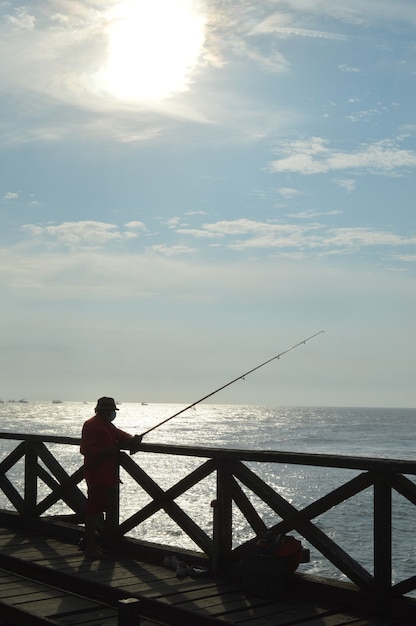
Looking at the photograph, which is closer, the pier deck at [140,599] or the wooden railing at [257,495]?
the pier deck at [140,599]

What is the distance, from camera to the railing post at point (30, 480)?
9.49 m

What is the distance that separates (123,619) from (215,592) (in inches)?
76.0

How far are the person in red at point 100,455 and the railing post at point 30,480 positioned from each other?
1.42 metres

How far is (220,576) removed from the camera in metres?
7.16

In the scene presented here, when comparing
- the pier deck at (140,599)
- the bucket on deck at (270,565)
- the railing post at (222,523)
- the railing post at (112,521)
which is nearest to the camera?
the pier deck at (140,599)

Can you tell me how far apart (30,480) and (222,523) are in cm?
325

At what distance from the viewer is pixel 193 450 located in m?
7.45

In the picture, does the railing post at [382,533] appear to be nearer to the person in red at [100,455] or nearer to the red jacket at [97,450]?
the person in red at [100,455]

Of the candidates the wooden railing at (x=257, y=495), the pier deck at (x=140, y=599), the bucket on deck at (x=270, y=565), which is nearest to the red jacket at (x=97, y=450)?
the wooden railing at (x=257, y=495)

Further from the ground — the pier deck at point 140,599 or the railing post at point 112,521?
the railing post at point 112,521

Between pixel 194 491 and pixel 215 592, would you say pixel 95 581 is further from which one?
pixel 194 491

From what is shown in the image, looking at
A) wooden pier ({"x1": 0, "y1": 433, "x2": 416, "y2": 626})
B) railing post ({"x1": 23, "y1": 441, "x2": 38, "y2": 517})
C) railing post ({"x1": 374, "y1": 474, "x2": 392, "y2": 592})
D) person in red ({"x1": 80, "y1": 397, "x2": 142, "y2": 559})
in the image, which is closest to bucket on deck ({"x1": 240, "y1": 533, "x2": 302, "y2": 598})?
wooden pier ({"x1": 0, "y1": 433, "x2": 416, "y2": 626})

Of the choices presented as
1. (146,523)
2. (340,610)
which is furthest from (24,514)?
(146,523)

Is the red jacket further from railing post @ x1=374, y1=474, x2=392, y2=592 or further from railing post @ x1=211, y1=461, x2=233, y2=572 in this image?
railing post @ x1=374, y1=474, x2=392, y2=592
